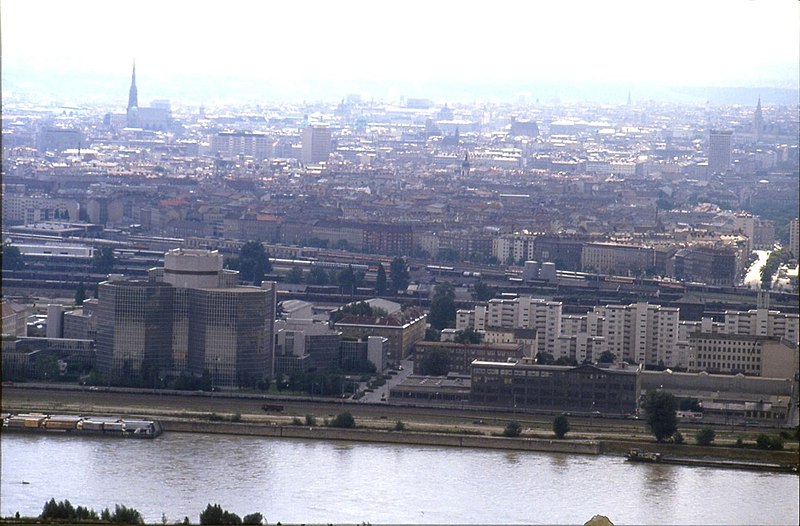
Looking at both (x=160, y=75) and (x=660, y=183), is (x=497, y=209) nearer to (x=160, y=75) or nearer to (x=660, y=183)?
(x=660, y=183)

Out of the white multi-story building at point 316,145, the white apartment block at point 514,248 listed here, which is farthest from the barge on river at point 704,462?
the white multi-story building at point 316,145

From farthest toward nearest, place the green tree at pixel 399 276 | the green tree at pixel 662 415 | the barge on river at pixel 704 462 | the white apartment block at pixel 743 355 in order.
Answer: the green tree at pixel 399 276
the white apartment block at pixel 743 355
the green tree at pixel 662 415
the barge on river at pixel 704 462

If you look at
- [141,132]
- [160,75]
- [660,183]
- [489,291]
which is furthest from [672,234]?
[160,75]

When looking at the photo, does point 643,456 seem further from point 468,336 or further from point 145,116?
point 145,116

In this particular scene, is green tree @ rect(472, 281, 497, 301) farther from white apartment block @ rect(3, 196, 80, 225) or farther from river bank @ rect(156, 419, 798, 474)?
white apartment block @ rect(3, 196, 80, 225)

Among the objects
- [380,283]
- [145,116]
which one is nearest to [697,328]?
[380,283]

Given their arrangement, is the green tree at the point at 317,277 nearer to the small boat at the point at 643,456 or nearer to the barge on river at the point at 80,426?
the barge on river at the point at 80,426

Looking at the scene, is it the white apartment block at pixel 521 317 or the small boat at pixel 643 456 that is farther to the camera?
the white apartment block at pixel 521 317
